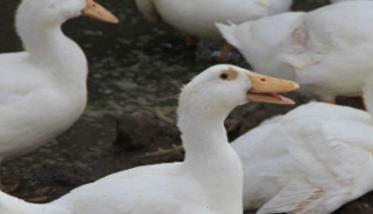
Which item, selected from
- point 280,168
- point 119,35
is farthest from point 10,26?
point 280,168

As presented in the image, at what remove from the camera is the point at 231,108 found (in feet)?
18.4

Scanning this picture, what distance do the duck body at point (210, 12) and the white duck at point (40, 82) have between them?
181 cm

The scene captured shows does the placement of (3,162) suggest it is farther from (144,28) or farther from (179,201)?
(144,28)

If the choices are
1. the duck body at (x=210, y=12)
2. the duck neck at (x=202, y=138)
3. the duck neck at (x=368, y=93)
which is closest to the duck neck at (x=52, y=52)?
the duck neck at (x=202, y=138)

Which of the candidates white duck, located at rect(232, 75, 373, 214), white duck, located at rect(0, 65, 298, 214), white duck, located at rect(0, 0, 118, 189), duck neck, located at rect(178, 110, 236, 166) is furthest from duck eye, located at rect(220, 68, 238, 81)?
white duck, located at rect(0, 0, 118, 189)

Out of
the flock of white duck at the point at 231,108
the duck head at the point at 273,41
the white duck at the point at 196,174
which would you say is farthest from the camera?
the duck head at the point at 273,41

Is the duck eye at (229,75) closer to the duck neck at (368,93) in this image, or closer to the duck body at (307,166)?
the duck body at (307,166)

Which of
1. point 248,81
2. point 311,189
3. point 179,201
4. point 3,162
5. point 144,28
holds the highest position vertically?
point 248,81

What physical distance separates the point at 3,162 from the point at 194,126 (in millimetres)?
1888

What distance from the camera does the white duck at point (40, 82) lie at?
21.9 ft

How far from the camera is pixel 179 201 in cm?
538

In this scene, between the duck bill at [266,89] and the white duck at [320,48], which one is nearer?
the duck bill at [266,89]

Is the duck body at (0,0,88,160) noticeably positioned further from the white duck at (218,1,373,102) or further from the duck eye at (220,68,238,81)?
the duck eye at (220,68,238,81)

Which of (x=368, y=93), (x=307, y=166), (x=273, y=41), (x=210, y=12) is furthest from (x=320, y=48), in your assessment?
(x=307, y=166)
